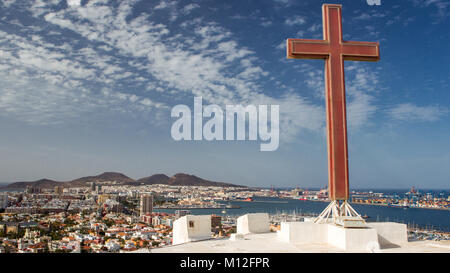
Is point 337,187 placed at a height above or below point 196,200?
above

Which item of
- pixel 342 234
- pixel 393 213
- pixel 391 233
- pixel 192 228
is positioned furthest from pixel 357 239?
pixel 393 213

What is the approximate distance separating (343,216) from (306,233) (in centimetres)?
87

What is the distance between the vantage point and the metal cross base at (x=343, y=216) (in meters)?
6.61

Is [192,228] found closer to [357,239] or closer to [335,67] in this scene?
[357,239]

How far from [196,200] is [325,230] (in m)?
112

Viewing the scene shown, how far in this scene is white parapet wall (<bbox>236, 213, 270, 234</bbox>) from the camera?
8.57 m

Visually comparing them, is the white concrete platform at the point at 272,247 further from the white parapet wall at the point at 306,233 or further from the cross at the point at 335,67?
the cross at the point at 335,67

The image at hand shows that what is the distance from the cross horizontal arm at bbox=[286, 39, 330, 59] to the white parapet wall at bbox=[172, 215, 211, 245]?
176 inches

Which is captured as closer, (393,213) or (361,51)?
(361,51)

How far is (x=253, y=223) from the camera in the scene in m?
8.64

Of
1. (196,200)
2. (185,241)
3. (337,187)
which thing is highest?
(337,187)

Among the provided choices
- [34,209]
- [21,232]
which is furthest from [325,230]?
[34,209]
